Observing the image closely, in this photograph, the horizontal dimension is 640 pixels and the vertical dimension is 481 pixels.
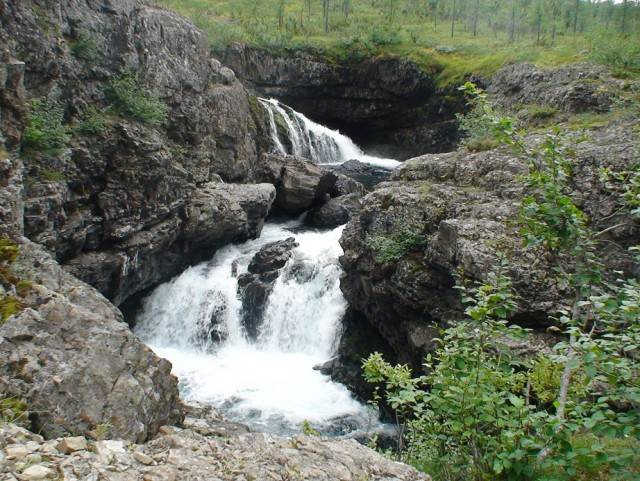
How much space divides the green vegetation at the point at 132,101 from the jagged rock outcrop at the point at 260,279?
23.6ft

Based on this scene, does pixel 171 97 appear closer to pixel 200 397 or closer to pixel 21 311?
pixel 200 397

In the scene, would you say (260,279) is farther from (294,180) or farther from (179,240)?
(294,180)

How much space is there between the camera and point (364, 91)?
4234 cm

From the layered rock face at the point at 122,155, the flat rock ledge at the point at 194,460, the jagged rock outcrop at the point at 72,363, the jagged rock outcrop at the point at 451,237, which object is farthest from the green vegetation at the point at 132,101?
the flat rock ledge at the point at 194,460

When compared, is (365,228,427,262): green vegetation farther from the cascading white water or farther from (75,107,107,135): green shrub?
(75,107,107,135): green shrub

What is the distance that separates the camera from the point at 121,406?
6719mm

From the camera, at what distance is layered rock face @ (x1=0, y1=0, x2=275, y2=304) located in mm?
13719

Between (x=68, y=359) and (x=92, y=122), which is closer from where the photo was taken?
(x=68, y=359)

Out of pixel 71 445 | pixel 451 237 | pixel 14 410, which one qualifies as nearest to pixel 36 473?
pixel 71 445

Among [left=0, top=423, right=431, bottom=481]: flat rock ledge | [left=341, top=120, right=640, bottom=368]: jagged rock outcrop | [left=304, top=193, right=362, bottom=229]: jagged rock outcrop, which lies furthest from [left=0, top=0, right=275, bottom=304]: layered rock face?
[left=341, top=120, right=640, bottom=368]: jagged rock outcrop

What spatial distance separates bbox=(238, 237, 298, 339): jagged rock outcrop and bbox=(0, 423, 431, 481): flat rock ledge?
13.0m

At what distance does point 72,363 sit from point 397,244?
31.1 ft

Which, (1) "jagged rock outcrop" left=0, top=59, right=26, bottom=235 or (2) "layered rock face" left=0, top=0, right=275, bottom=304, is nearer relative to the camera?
(1) "jagged rock outcrop" left=0, top=59, right=26, bottom=235

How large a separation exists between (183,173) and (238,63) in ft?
81.0
